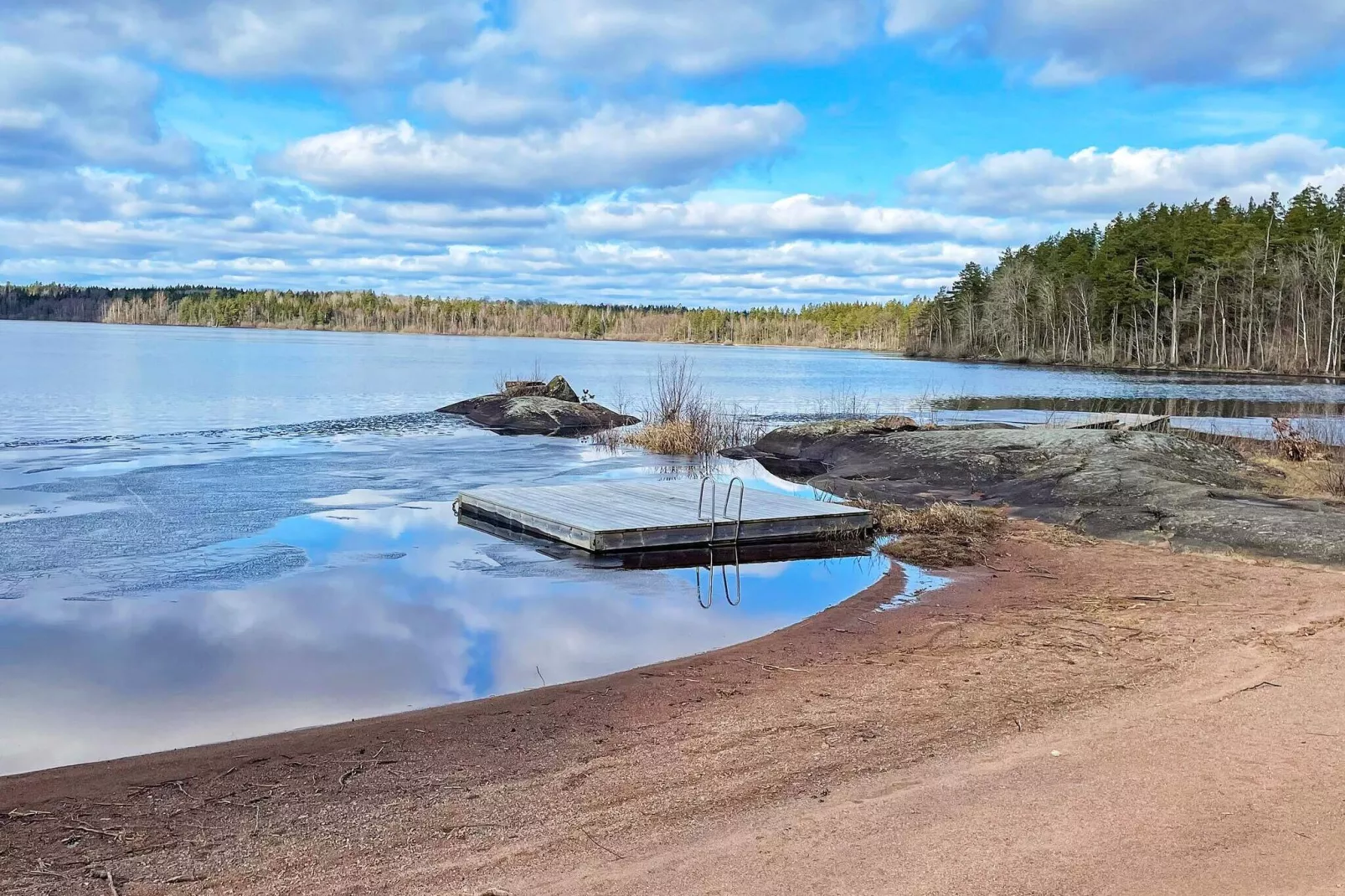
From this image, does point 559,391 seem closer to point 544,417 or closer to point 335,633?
point 544,417

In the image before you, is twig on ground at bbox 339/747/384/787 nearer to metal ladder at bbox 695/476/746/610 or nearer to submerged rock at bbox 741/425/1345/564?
metal ladder at bbox 695/476/746/610

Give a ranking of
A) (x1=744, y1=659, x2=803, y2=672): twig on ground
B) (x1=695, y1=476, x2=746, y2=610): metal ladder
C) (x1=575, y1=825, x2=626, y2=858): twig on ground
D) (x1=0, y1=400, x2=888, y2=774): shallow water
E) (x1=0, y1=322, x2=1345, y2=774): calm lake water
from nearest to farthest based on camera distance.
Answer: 1. (x1=575, y1=825, x2=626, y2=858): twig on ground
2. (x1=0, y1=400, x2=888, y2=774): shallow water
3. (x1=0, y1=322, x2=1345, y2=774): calm lake water
4. (x1=744, y1=659, x2=803, y2=672): twig on ground
5. (x1=695, y1=476, x2=746, y2=610): metal ladder

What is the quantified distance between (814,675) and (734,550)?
5.21 meters

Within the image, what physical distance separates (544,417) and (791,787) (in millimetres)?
25977

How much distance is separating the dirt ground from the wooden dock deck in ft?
14.1

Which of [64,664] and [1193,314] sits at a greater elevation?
[1193,314]

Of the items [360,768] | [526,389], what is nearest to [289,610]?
[360,768]

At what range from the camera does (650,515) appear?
13.5 m

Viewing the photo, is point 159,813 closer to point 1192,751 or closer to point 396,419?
point 1192,751

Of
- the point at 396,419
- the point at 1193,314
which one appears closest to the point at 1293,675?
the point at 396,419

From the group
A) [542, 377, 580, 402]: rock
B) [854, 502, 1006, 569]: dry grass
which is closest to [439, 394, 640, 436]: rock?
[542, 377, 580, 402]: rock

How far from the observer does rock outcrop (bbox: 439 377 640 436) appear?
3059 centimetres

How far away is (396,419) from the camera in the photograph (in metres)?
32.5

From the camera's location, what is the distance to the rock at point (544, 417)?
3050 centimetres
